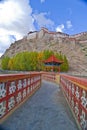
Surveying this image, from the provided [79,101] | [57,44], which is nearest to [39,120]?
[79,101]

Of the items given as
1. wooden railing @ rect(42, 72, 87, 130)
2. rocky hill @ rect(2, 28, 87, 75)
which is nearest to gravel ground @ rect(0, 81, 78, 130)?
wooden railing @ rect(42, 72, 87, 130)

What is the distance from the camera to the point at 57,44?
365 ft

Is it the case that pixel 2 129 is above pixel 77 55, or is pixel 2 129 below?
below

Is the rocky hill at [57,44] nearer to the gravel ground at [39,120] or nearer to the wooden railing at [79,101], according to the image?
the gravel ground at [39,120]

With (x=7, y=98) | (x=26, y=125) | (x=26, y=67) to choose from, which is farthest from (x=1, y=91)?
(x=26, y=67)

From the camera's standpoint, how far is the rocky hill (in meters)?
104

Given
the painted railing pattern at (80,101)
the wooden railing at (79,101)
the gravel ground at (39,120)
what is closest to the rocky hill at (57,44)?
the gravel ground at (39,120)

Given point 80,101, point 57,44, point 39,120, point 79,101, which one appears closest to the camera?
point 80,101

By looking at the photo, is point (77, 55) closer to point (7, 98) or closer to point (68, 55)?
point (68, 55)

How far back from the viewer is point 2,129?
5082 millimetres

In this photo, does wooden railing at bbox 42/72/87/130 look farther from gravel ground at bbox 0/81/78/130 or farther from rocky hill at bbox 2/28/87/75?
rocky hill at bbox 2/28/87/75

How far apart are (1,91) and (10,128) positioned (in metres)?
0.85

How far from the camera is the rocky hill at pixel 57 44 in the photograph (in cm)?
10438

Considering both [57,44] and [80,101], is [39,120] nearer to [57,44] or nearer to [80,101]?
[80,101]
